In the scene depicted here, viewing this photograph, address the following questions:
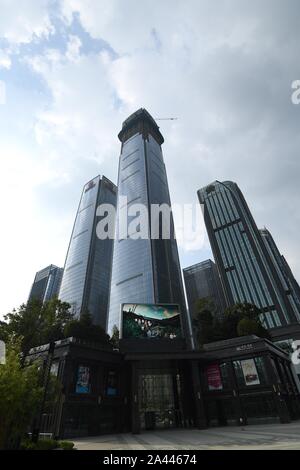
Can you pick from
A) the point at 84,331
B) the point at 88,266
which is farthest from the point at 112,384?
the point at 88,266

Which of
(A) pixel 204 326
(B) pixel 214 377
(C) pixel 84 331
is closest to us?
(B) pixel 214 377

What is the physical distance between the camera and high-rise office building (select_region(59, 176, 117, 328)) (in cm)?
13862

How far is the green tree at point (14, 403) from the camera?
12.7 metres

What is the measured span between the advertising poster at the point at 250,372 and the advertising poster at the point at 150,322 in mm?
11086

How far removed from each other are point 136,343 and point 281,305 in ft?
299

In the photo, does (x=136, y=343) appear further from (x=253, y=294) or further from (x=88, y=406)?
(x=253, y=294)

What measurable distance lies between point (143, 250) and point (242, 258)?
4941 cm

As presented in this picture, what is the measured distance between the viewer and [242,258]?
441 feet

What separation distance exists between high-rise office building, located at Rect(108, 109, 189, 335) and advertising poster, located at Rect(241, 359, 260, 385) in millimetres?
73013

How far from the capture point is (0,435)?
12.5 meters

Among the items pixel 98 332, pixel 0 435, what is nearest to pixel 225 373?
pixel 98 332

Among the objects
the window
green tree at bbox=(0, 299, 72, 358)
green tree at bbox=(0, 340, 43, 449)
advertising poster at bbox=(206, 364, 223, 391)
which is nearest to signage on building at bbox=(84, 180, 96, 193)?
green tree at bbox=(0, 299, 72, 358)

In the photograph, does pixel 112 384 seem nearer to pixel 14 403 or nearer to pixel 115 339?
pixel 115 339

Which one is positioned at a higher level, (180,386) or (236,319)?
(236,319)
